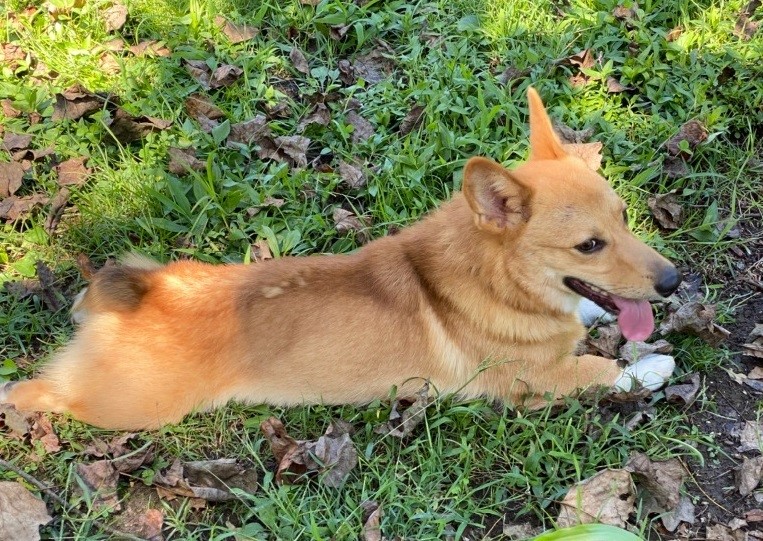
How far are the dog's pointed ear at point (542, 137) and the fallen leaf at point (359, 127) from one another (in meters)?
1.33

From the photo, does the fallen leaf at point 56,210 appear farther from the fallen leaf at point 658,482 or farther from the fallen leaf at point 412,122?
the fallen leaf at point 658,482

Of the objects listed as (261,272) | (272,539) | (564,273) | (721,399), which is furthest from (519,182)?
(272,539)

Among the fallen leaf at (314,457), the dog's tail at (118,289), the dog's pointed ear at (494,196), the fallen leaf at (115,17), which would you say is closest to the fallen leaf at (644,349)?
the dog's pointed ear at (494,196)

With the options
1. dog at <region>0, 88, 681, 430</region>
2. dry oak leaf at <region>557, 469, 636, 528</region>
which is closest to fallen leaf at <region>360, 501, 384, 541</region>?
dog at <region>0, 88, 681, 430</region>

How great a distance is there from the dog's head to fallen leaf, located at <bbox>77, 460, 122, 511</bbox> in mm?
1847

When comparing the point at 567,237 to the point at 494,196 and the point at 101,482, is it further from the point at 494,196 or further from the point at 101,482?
the point at 101,482

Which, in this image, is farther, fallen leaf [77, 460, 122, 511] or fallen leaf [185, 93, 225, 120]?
fallen leaf [185, 93, 225, 120]

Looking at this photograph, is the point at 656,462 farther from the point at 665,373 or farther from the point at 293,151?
the point at 293,151

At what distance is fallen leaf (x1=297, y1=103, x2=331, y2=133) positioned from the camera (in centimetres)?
436

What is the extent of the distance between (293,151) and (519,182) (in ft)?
5.88

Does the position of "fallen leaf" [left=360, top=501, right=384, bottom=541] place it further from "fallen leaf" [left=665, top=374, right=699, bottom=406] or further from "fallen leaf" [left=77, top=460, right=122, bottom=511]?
"fallen leaf" [left=665, top=374, right=699, bottom=406]

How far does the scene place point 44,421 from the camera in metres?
3.21

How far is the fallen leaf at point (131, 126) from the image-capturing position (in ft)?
14.0

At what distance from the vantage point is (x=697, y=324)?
11.1 ft
